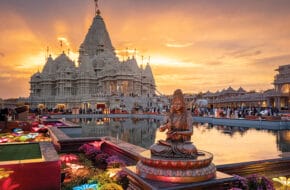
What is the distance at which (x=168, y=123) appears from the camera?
5.59 meters

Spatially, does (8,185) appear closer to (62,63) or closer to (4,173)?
(4,173)

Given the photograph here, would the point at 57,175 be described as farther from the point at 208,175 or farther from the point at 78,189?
the point at 208,175

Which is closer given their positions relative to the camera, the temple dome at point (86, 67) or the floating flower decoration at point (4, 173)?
the floating flower decoration at point (4, 173)

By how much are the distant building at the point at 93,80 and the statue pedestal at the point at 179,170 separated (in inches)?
1921

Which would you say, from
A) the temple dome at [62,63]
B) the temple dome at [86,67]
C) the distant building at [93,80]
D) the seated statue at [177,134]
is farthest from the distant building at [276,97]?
the seated statue at [177,134]

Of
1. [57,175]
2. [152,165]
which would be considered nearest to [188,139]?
[152,165]

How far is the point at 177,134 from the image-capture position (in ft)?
17.7

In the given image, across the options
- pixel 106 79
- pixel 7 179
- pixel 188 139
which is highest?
pixel 106 79

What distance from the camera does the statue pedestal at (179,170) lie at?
16.3ft

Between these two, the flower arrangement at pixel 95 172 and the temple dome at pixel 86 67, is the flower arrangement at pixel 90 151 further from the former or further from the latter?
the temple dome at pixel 86 67

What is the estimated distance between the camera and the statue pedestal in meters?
4.96

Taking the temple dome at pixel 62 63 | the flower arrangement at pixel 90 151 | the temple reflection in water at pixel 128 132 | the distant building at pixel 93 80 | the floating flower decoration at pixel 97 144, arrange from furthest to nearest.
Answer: the temple dome at pixel 62 63 → the distant building at pixel 93 80 → the temple reflection in water at pixel 128 132 → the floating flower decoration at pixel 97 144 → the flower arrangement at pixel 90 151

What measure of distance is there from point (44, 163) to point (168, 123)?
9.04 ft

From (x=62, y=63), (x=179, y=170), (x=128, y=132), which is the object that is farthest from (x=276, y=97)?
(x=179, y=170)
